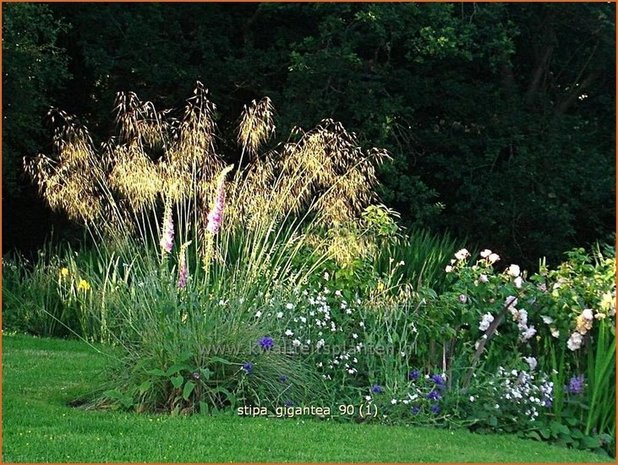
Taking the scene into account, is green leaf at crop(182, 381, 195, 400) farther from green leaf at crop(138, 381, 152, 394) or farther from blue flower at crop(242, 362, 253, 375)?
blue flower at crop(242, 362, 253, 375)

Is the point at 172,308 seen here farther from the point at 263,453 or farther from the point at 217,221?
the point at 263,453

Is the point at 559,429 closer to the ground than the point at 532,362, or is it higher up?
closer to the ground

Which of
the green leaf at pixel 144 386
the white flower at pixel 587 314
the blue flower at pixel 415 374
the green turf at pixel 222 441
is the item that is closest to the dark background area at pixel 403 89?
the white flower at pixel 587 314

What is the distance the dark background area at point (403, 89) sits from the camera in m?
16.5

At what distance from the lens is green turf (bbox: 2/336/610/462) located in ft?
17.5

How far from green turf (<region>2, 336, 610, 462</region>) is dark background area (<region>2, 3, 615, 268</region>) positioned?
10.0 metres

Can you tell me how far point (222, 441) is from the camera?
5562 mm

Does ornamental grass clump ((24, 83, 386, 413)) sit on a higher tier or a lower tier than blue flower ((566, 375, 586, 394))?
higher

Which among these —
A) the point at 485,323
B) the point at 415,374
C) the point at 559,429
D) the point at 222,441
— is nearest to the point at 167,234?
the point at 222,441

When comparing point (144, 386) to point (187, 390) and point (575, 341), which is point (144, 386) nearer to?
point (187, 390)

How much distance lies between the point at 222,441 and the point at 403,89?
1308cm

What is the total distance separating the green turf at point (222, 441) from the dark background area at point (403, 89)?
10045mm

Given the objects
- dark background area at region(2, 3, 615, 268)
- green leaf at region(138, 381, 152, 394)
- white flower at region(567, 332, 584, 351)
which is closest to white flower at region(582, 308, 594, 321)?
white flower at region(567, 332, 584, 351)

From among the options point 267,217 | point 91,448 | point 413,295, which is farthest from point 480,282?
point 91,448
